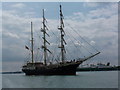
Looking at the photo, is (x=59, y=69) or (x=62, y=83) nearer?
(x=62, y=83)

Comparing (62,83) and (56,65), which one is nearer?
(62,83)

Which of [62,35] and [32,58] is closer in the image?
[62,35]

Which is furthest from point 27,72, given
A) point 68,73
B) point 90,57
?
point 90,57

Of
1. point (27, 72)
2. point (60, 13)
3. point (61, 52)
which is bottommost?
point (27, 72)

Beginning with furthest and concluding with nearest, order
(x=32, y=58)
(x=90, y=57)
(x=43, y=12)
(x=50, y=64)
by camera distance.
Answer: (x=32, y=58)
(x=43, y=12)
(x=50, y=64)
(x=90, y=57)

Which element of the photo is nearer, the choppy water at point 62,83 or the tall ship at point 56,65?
the choppy water at point 62,83

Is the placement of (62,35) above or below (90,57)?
above

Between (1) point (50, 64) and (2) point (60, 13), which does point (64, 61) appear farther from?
(2) point (60, 13)

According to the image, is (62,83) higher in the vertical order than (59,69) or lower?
lower

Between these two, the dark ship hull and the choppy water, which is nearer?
the choppy water

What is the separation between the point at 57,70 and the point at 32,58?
1957 cm

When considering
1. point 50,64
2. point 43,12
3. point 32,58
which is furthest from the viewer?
point 32,58

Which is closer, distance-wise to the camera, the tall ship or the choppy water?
the choppy water

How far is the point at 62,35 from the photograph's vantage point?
90.0 m
